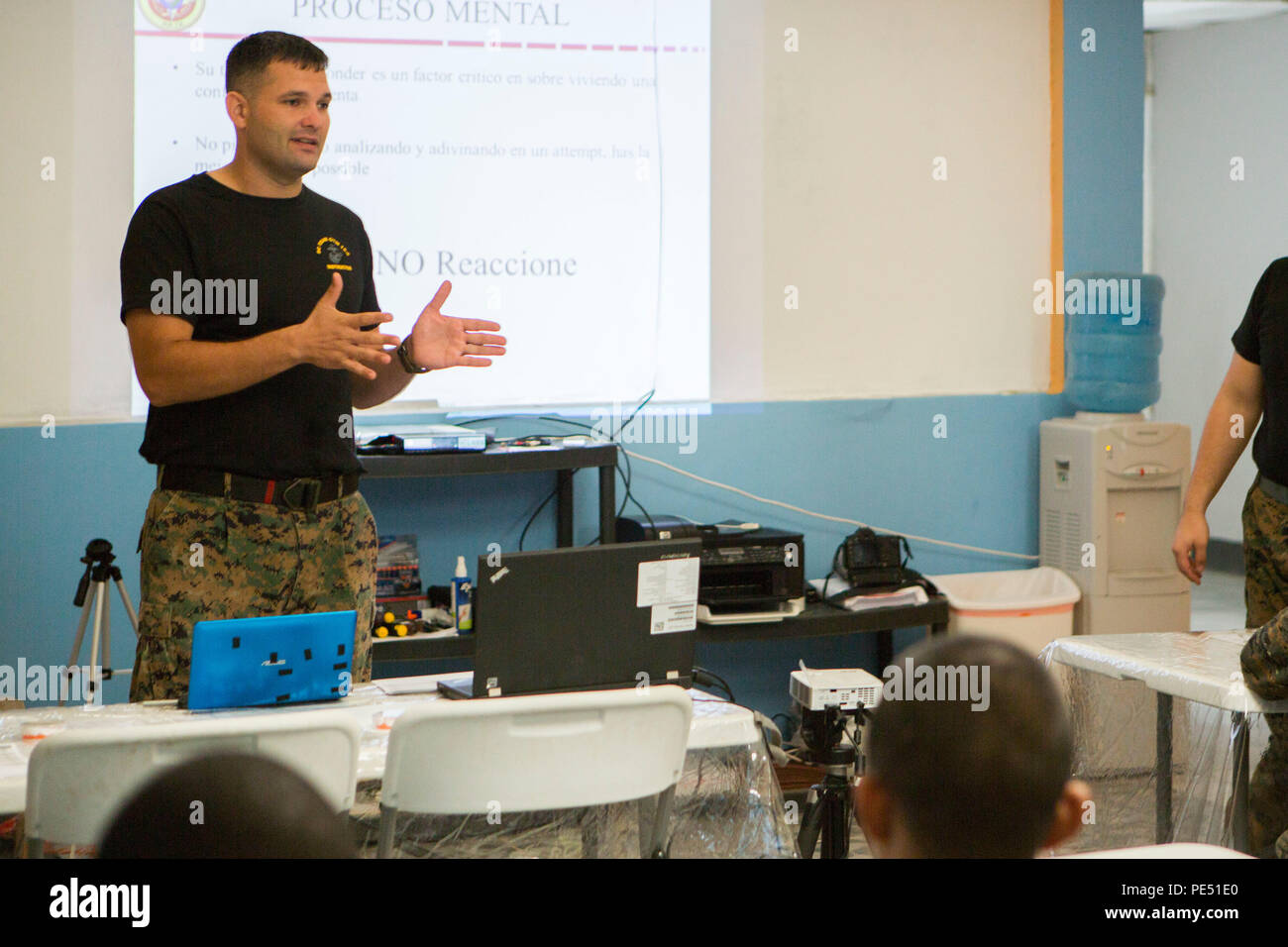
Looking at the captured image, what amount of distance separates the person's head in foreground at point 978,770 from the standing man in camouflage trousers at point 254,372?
1362 mm

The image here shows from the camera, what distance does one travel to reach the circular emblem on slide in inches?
138

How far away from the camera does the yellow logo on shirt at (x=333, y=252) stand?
2.40 meters

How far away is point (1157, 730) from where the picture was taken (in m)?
2.52

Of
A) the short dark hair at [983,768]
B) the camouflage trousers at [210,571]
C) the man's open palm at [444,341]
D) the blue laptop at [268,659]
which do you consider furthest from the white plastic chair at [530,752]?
the man's open palm at [444,341]

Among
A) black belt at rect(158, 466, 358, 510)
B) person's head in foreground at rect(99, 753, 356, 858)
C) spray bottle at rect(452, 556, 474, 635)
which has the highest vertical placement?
black belt at rect(158, 466, 358, 510)

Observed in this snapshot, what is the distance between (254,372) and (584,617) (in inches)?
29.0

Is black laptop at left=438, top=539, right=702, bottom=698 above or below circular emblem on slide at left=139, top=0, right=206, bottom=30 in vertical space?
below

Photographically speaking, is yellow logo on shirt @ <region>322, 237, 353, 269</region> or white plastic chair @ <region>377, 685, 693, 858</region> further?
yellow logo on shirt @ <region>322, 237, 353, 269</region>

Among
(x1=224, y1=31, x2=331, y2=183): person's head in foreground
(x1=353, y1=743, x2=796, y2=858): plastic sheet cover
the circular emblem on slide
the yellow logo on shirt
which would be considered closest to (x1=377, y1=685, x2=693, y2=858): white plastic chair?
(x1=353, y1=743, x2=796, y2=858): plastic sheet cover

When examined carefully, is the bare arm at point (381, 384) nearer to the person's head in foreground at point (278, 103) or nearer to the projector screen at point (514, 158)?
the person's head in foreground at point (278, 103)

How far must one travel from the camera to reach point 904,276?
14.2ft

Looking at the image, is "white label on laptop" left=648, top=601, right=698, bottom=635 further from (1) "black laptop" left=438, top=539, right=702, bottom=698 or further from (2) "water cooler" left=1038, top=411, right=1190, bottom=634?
(2) "water cooler" left=1038, top=411, right=1190, bottom=634

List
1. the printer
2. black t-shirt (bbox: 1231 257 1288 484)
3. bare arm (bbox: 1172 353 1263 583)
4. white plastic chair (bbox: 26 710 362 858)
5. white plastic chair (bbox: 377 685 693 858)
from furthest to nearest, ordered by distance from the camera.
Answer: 1. the printer
2. bare arm (bbox: 1172 353 1263 583)
3. black t-shirt (bbox: 1231 257 1288 484)
4. white plastic chair (bbox: 377 685 693 858)
5. white plastic chair (bbox: 26 710 362 858)
